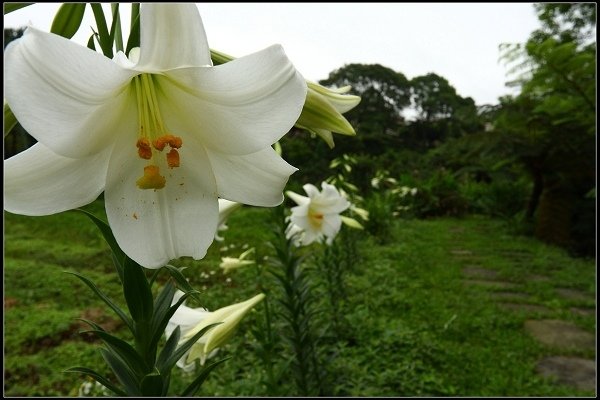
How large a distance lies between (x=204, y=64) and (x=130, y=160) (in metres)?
0.14

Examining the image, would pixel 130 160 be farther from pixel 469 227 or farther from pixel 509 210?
pixel 509 210

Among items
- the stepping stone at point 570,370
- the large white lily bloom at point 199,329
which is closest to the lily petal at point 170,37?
the large white lily bloom at point 199,329

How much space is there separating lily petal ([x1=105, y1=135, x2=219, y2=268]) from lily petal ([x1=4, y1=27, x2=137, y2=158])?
0.04m

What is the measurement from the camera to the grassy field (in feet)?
8.71

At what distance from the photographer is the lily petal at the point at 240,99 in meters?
0.44

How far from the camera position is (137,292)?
22.1 inches

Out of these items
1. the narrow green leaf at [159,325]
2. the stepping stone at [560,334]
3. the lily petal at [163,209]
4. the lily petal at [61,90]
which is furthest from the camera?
the stepping stone at [560,334]

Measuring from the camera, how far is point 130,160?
0.52m

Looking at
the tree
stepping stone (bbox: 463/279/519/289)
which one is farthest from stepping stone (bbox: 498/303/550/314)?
the tree

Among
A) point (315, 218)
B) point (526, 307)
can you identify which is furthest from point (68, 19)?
point (526, 307)

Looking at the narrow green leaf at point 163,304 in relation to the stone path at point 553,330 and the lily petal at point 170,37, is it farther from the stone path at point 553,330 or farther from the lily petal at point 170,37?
the stone path at point 553,330

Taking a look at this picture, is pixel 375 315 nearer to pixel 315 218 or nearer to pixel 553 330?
pixel 553 330

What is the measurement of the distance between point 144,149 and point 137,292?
0.17 meters

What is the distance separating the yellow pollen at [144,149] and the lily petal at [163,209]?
2 centimetres
